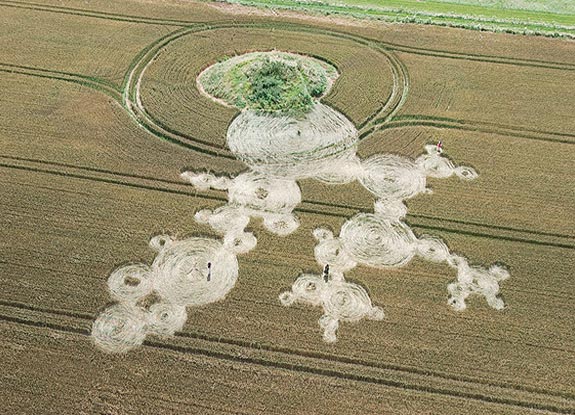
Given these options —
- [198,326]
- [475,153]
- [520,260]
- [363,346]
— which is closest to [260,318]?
[198,326]

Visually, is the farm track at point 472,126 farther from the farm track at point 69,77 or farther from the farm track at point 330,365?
the farm track at point 69,77

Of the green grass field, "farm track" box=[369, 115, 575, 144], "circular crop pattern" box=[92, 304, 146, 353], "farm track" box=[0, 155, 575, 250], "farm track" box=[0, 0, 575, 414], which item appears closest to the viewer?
"farm track" box=[0, 0, 575, 414]

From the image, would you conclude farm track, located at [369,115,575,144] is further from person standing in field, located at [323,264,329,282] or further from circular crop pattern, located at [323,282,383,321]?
circular crop pattern, located at [323,282,383,321]

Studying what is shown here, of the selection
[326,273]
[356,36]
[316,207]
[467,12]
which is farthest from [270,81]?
[467,12]

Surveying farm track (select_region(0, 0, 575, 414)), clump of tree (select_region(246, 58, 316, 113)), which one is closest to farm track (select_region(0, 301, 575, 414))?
farm track (select_region(0, 0, 575, 414))

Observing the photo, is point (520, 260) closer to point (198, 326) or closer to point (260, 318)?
point (260, 318)
